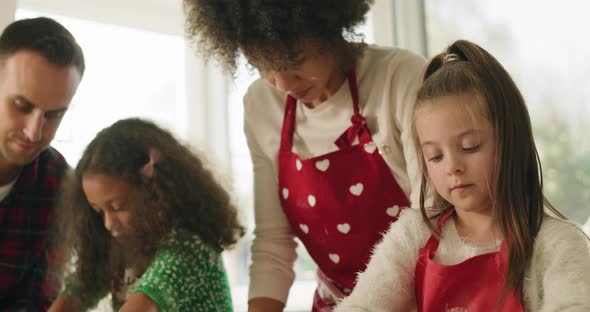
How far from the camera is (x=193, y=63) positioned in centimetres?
229

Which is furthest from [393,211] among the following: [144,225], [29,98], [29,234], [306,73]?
[29,234]

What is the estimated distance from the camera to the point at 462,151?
788 millimetres

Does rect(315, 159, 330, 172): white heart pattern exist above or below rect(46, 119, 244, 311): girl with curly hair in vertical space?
above

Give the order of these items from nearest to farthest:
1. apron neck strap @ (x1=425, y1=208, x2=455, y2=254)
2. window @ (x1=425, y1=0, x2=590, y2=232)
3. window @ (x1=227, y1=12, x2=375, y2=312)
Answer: apron neck strap @ (x1=425, y1=208, x2=455, y2=254), window @ (x1=425, y1=0, x2=590, y2=232), window @ (x1=227, y1=12, x2=375, y2=312)

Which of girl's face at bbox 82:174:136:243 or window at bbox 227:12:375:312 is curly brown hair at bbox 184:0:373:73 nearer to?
girl's face at bbox 82:174:136:243

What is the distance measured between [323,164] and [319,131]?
76 mm

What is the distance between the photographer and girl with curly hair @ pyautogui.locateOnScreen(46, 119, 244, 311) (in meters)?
1.23

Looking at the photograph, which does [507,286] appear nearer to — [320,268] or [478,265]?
[478,265]

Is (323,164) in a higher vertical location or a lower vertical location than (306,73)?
lower

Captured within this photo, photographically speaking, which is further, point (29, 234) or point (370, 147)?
point (29, 234)

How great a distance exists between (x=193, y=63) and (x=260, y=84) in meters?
1.08

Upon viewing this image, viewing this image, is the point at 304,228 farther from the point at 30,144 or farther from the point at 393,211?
the point at 30,144

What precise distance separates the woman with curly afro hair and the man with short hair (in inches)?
13.1

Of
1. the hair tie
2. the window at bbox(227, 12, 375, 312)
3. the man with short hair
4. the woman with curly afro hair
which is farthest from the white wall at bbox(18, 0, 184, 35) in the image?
the woman with curly afro hair
